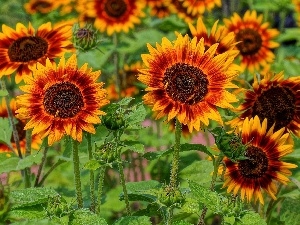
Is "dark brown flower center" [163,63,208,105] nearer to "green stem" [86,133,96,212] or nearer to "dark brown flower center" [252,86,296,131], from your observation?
"green stem" [86,133,96,212]

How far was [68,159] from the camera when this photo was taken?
6.10 ft

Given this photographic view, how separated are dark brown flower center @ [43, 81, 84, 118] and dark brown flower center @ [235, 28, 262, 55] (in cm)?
132

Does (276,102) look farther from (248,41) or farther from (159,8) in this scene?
(159,8)

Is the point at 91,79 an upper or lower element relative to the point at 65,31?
lower

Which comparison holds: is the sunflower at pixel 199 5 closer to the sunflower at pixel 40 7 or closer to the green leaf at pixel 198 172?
the sunflower at pixel 40 7

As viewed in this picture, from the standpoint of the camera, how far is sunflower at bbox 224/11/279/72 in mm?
2713

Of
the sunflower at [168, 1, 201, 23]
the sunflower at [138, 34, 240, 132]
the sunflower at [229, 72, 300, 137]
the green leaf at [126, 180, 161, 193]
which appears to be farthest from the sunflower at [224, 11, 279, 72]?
the sunflower at [138, 34, 240, 132]

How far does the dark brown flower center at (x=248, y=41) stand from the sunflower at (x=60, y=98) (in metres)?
1.31

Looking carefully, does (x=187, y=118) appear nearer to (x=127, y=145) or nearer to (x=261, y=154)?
(x=127, y=145)

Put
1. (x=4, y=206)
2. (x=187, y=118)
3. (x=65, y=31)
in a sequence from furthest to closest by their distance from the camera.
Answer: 1. (x=65, y=31)
2. (x=4, y=206)
3. (x=187, y=118)

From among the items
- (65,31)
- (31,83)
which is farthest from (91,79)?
(65,31)

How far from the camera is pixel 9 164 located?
1.89m

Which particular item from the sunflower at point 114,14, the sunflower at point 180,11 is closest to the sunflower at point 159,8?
the sunflower at point 180,11

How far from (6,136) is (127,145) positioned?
2.43 feet
